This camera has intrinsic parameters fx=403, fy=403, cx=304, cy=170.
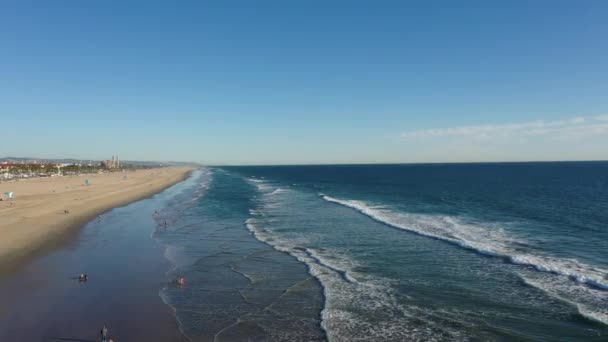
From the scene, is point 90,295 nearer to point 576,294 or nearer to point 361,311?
point 361,311

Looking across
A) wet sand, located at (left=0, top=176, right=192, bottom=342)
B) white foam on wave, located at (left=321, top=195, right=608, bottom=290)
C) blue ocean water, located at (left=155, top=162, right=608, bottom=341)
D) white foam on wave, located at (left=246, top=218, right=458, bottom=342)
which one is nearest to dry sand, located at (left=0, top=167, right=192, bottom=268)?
wet sand, located at (left=0, top=176, right=192, bottom=342)

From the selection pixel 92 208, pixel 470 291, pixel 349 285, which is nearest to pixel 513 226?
pixel 470 291

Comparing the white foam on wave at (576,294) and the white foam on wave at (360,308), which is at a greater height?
the white foam on wave at (576,294)

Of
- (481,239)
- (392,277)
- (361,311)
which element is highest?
(481,239)

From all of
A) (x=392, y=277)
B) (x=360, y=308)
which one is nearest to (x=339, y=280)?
(x=392, y=277)

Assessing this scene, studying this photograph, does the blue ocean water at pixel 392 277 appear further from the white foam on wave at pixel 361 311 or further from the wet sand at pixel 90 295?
the wet sand at pixel 90 295

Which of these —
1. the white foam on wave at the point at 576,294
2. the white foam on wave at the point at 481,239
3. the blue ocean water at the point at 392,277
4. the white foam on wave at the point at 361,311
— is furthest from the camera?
the white foam on wave at the point at 481,239

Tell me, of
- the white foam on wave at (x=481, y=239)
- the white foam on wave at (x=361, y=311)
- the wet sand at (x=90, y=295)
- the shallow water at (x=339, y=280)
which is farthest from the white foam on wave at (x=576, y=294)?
the wet sand at (x=90, y=295)
